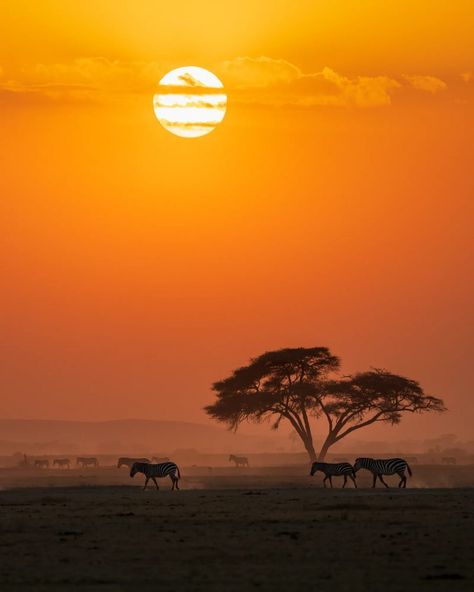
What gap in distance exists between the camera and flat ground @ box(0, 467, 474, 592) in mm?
28703

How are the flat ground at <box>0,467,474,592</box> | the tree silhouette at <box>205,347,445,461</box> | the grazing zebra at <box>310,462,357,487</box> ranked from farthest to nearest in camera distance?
the tree silhouette at <box>205,347,445,461</box>, the grazing zebra at <box>310,462,357,487</box>, the flat ground at <box>0,467,474,592</box>

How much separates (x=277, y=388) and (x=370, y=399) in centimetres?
750

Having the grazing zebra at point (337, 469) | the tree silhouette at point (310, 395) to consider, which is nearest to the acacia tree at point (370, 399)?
the tree silhouette at point (310, 395)

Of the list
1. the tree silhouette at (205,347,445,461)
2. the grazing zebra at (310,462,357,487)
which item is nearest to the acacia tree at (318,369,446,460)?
the tree silhouette at (205,347,445,461)

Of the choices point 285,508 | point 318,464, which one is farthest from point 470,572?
point 318,464

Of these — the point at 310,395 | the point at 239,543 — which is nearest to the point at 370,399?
the point at 310,395

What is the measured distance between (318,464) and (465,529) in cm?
3166

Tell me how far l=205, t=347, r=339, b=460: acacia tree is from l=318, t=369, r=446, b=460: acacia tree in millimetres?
1278

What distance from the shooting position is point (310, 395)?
4136 inches

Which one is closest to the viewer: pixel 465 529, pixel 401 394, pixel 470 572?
pixel 470 572

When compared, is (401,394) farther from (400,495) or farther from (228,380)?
(400,495)

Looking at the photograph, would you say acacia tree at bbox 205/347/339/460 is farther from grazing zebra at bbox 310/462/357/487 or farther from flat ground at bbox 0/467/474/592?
flat ground at bbox 0/467/474/592

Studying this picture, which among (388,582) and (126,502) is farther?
(126,502)

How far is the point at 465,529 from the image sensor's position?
130ft
